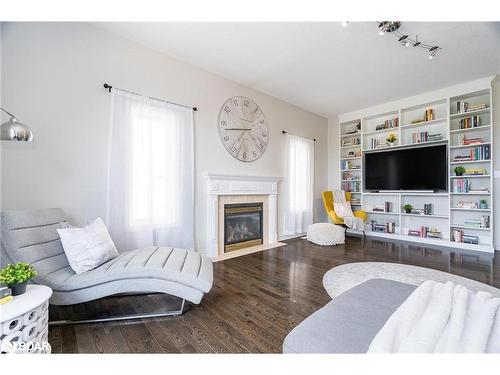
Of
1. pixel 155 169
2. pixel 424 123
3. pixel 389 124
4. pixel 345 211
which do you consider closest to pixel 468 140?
pixel 424 123

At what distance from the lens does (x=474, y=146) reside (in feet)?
12.5

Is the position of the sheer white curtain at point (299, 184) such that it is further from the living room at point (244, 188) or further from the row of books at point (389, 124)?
the row of books at point (389, 124)

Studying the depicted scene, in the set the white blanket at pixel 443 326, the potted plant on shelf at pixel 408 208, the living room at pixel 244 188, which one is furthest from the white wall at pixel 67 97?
the potted plant on shelf at pixel 408 208

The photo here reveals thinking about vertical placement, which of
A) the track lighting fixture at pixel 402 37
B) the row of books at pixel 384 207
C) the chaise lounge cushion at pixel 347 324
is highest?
the track lighting fixture at pixel 402 37

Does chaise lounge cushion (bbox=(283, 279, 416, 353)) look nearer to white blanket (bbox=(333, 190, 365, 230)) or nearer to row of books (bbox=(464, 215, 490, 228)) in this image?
white blanket (bbox=(333, 190, 365, 230))

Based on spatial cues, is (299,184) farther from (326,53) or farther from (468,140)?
(468,140)

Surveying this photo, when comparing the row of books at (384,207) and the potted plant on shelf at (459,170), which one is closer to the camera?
the potted plant on shelf at (459,170)

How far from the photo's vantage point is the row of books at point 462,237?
12.3 ft

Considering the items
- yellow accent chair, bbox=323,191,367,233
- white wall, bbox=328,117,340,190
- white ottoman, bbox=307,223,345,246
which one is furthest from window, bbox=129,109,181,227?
white wall, bbox=328,117,340,190

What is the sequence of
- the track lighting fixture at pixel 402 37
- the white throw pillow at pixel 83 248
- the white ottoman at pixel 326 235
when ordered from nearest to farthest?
the white throw pillow at pixel 83 248 < the track lighting fixture at pixel 402 37 < the white ottoman at pixel 326 235

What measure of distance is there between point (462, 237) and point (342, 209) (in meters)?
1.98

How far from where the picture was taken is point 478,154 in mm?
3732

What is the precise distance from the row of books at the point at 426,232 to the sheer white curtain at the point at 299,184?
6.55 feet
